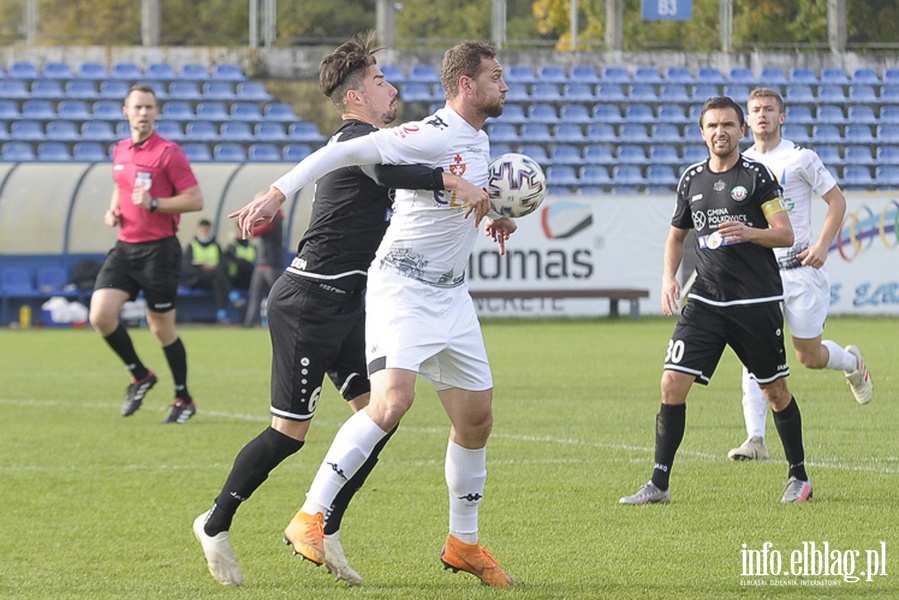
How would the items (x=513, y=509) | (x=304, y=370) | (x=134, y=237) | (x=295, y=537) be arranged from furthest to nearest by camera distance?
(x=134, y=237) < (x=513, y=509) < (x=304, y=370) < (x=295, y=537)

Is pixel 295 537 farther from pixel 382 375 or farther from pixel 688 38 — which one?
pixel 688 38

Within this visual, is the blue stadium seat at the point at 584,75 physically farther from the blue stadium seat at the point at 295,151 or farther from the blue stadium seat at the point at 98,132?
the blue stadium seat at the point at 98,132

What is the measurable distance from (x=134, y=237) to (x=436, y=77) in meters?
20.6

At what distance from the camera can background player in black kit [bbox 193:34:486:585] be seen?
571 centimetres

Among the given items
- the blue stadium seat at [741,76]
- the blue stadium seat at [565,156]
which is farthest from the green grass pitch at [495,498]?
the blue stadium seat at [741,76]

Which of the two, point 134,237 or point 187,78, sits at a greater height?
point 187,78

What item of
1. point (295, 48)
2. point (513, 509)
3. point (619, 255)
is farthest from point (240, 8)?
point (513, 509)

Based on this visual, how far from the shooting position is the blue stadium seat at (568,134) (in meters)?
29.8

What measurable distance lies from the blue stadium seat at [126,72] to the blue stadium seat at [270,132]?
9.07ft

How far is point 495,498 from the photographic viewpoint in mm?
7453

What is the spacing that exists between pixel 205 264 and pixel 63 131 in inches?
269

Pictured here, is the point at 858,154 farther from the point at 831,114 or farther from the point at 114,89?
the point at 114,89

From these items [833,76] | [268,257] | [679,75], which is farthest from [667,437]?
[833,76]

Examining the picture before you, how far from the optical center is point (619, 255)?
23875mm
